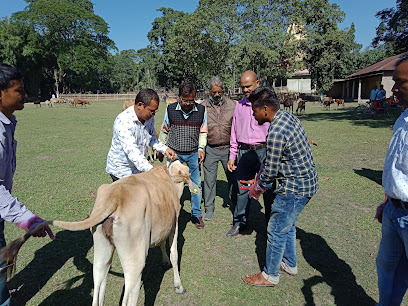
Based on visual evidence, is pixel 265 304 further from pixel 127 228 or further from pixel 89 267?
pixel 89 267

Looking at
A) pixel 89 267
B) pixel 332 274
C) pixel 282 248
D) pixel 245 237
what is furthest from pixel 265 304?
pixel 89 267

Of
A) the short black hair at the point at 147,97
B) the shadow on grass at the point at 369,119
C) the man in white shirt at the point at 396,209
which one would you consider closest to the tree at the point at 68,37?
the shadow on grass at the point at 369,119

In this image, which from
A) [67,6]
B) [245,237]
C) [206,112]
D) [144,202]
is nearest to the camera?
[144,202]

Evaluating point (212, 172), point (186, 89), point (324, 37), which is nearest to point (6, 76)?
point (186, 89)

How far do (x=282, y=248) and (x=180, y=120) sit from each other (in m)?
2.77

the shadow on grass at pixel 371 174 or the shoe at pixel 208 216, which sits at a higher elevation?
the shadow on grass at pixel 371 174

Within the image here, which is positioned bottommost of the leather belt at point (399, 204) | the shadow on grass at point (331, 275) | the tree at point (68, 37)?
the shadow on grass at point (331, 275)

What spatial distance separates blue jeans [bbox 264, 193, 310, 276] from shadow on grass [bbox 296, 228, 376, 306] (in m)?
0.55

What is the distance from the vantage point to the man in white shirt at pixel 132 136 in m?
3.71

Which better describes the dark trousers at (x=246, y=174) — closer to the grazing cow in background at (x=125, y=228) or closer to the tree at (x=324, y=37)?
the grazing cow in background at (x=125, y=228)

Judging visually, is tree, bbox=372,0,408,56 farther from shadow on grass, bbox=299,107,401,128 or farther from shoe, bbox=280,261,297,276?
shoe, bbox=280,261,297,276

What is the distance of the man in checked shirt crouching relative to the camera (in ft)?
10.5

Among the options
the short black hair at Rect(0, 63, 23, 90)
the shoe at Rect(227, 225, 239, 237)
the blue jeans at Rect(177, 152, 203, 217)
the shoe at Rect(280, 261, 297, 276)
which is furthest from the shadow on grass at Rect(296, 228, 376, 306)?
the short black hair at Rect(0, 63, 23, 90)

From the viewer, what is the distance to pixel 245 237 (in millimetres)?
5023
